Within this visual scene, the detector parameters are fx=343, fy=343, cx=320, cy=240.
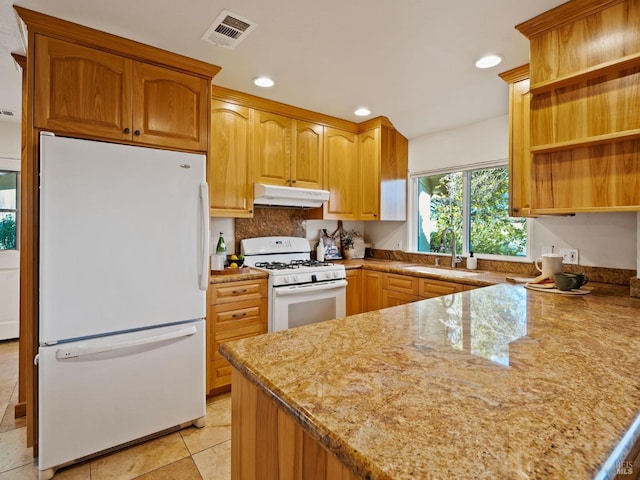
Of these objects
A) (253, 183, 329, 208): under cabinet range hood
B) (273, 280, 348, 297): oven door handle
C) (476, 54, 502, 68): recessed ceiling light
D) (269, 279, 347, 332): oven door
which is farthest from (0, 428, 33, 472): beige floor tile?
(476, 54, 502, 68): recessed ceiling light

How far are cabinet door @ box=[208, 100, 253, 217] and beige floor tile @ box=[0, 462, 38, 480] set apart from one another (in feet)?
5.81

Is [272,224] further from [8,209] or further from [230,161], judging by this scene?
[8,209]

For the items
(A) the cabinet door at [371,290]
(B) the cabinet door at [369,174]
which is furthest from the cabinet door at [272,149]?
(A) the cabinet door at [371,290]

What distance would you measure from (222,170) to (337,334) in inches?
79.0

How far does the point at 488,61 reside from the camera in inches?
87.0

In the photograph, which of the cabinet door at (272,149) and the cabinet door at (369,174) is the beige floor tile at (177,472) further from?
the cabinet door at (369,174)

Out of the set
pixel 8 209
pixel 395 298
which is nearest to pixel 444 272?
pixel 395 298

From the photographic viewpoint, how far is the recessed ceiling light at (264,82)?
2.56 meters

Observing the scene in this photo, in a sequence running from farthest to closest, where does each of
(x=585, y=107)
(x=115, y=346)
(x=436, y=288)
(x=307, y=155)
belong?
(x=307, y=155) < (x=436, y=288) < (x=115, y=346) < (x=585, y=107)

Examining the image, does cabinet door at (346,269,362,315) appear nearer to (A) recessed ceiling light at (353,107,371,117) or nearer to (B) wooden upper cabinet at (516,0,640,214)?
(A) recessed ceiling light at (353,107,371,117)

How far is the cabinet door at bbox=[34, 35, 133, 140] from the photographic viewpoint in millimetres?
1776

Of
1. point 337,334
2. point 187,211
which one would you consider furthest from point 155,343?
point 337,334

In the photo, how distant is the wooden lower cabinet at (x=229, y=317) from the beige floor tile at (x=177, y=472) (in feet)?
2.12

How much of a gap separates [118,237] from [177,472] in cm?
126
